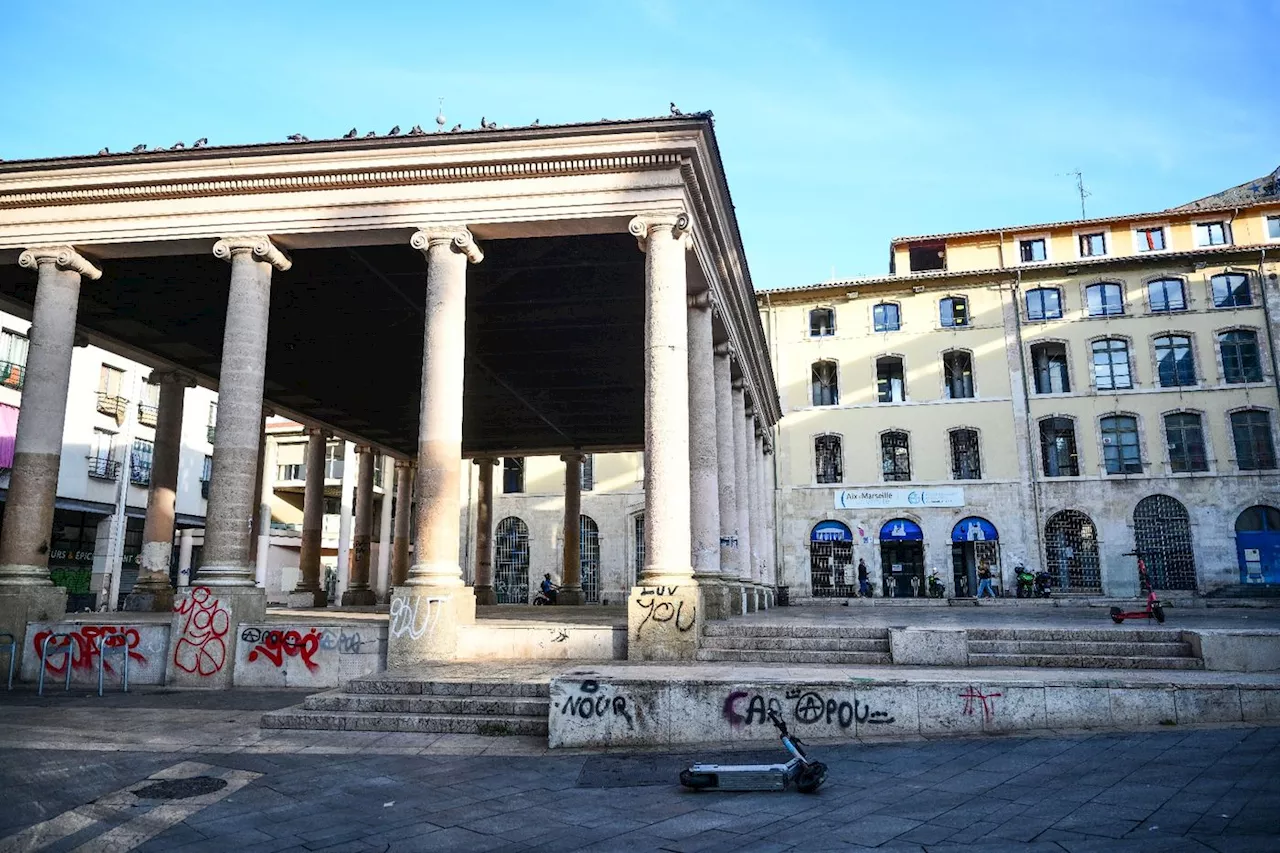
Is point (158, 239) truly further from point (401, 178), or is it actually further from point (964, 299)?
point (964, 299)

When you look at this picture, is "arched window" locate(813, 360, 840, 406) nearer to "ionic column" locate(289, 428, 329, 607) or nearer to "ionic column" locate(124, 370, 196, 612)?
"ionic column" locate(289, 428, 329, 607)

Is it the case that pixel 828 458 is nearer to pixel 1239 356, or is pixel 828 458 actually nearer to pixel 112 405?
pixel 1239 356

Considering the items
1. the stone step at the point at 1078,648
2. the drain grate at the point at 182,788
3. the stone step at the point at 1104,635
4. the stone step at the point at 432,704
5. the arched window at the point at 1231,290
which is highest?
the arched window at the point at 1231,290

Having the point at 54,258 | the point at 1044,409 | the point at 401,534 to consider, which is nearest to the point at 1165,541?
the point at 1044,409

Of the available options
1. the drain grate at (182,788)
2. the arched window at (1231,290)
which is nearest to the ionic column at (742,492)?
the drain grate at (182,788)

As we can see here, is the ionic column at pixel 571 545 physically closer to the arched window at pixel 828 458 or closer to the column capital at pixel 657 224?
the arched window at pixel 828 458

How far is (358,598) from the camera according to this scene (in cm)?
2580

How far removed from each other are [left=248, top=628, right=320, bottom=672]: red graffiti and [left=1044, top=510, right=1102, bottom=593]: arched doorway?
3246 centimetres

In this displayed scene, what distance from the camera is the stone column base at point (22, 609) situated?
1284 cm

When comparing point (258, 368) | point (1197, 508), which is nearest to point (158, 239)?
point (258, 368)

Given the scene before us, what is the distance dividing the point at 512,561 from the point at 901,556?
18808 mm

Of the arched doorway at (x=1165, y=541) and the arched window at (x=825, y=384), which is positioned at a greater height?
the arched window at (x=825, y=384)

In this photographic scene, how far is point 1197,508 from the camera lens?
115 feet

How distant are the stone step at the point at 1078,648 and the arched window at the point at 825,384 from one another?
2953 cm
